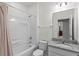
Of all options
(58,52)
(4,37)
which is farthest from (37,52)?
(4,37)

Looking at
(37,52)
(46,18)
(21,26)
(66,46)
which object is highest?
(46,18)

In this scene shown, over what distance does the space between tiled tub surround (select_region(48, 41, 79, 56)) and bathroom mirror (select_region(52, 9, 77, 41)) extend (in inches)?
4.0

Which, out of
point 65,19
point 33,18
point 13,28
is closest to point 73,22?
point 65,19

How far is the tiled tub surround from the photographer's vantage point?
135 centimetres

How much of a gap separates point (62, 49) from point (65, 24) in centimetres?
41

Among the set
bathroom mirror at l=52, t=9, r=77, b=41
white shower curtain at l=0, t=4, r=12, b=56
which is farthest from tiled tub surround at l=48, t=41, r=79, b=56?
white shower curtain at l=0, t=4, r=12, b=56

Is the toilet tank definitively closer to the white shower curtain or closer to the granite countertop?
the granite countertop

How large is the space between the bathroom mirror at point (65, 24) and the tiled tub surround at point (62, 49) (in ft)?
0.33

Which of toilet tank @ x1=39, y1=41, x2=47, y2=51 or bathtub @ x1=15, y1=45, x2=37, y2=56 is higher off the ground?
toilet tank @ x1=39, y1=41, x2=47, y2=51

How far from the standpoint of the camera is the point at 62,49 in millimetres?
1395

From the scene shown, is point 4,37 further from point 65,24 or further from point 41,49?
point 65,24

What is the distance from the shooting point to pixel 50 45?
4.76 ft

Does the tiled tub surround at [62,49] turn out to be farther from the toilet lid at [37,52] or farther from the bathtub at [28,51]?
the bathtub at [28,51]

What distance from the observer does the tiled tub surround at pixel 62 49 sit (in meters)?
1.35
